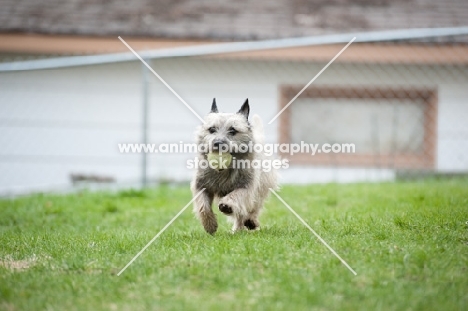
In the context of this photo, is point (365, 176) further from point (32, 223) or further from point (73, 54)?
point (32, 223)

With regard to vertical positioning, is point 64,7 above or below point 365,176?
above

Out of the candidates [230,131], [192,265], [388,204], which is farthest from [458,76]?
[192,265]

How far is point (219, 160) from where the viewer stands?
5711mm

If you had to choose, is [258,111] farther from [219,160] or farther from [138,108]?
[219,160]

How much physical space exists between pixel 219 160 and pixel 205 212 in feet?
1.66

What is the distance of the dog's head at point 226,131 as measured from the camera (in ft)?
18.7

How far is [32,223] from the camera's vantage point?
7.50m

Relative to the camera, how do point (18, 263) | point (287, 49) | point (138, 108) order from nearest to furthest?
point (18, 263)
point (287, 49)
point (138, 108)

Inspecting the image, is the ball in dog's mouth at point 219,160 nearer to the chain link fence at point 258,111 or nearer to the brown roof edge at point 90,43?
the chain link fence at point 258,111

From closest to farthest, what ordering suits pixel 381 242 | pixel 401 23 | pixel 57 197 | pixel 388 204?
pixel 381 242, pixel 388 204, pixel 57 197, pixel 401 23

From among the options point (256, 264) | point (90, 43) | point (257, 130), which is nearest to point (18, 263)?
point (256, 264)

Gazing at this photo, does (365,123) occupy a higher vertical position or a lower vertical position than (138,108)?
lower

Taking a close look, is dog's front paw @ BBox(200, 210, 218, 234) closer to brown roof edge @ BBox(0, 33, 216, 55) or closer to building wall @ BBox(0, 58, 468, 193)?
building wall @ BBox(0, 58, 468, 193)

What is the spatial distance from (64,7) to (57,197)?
5538 mm
